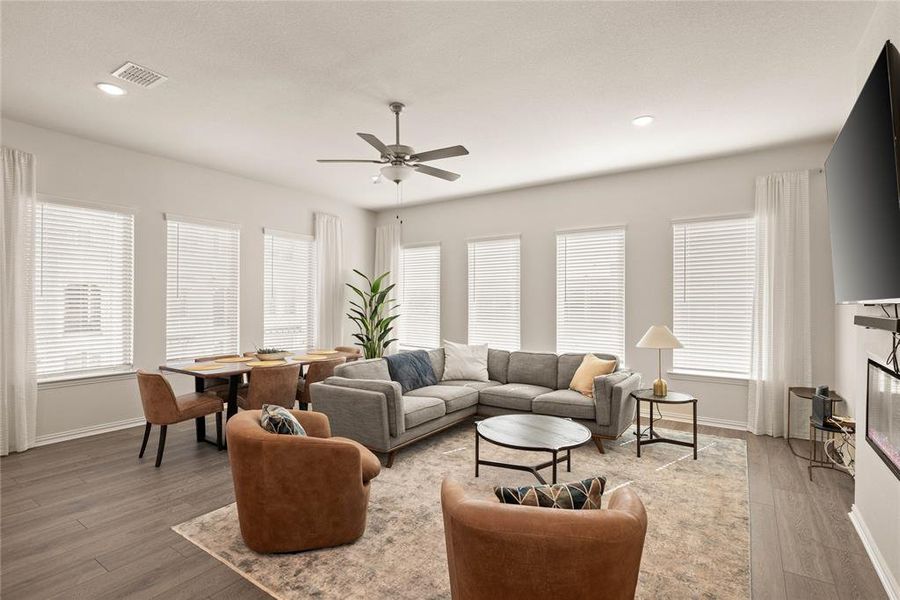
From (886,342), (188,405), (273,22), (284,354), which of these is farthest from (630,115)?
(188,405)

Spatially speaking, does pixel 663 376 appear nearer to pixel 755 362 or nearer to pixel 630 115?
pixel 755 362

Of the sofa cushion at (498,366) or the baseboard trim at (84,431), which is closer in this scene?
the baseboard trim at (84,431)

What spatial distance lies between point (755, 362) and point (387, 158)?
424 cm

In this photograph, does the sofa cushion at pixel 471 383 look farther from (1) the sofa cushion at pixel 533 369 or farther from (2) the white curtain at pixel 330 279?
(2) the white curtain at pixel 330 279

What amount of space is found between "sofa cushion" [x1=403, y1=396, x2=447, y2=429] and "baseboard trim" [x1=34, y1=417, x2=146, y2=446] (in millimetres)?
3046

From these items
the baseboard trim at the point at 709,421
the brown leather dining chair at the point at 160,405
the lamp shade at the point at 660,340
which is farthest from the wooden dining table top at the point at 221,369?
the baseboard trim at the point at 709,421

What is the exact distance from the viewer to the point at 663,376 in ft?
17.4

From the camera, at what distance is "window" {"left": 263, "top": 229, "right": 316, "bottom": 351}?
618cm

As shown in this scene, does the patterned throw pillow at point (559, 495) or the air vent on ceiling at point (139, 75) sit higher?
the air vent on ceiling at point (139, 75)

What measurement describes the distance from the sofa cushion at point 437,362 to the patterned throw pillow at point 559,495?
365 cm

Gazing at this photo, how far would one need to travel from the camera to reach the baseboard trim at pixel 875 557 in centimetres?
211

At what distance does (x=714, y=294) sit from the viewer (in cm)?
502

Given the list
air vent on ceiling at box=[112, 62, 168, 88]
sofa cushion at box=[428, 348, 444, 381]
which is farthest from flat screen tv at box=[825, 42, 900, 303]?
air vent on ceiling at box=[112, 62, 168, 88]

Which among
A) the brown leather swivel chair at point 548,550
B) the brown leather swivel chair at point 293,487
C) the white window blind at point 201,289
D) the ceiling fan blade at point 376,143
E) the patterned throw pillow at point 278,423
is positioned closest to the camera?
the brown leather swivel chair at point 548,550
